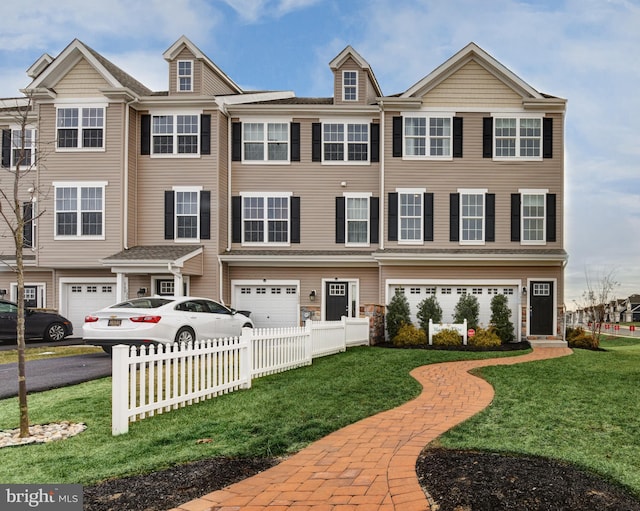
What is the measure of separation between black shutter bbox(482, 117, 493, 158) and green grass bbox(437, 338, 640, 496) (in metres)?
11.5

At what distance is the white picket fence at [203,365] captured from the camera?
750 cm

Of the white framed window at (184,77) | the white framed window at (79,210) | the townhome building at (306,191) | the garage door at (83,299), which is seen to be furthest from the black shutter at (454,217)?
the garage door at (83,299)

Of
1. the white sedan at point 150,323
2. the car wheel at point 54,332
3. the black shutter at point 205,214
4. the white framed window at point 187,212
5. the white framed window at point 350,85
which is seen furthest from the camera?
the white framed window at point 350,85

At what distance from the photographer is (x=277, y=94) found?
2541 centimetres

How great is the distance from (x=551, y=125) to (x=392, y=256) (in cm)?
742

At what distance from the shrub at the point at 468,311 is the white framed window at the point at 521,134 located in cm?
532

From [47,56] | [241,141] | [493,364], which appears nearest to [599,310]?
[493,364]

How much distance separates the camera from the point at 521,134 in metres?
21.8

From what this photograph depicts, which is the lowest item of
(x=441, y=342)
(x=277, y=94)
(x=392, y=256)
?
(x=441, y=342)

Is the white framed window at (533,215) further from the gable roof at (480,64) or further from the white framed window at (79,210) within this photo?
the white framed window at (79,210)

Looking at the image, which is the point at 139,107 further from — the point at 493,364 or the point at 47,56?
the point at 493,364

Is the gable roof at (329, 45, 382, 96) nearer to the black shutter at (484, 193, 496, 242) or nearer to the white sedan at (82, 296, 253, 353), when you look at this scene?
the black shutter at (484, 193, 496, 242)

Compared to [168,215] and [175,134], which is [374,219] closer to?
[168,215]

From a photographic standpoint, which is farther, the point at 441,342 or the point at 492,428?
the point at 441,342
